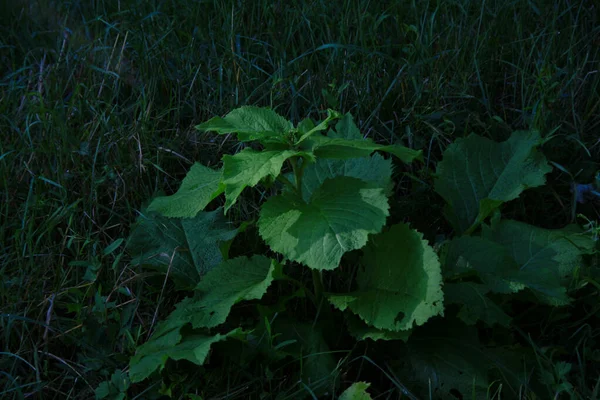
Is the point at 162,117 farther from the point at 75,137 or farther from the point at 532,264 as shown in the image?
the point at 532,264

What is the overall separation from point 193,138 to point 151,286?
676 mm

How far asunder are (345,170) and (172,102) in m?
0.95

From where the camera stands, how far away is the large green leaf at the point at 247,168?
1.79 m

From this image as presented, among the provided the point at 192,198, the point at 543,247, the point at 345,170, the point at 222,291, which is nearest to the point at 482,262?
the point at 543,247

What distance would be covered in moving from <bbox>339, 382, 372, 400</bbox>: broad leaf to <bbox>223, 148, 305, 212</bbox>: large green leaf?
60 centimetres

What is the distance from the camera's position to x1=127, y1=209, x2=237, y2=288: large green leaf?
2.29m

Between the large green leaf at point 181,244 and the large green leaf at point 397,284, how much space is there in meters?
0.47

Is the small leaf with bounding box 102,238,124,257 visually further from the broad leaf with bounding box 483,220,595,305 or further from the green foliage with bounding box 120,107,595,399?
the broad leaf with bounding box 483,220,595,305

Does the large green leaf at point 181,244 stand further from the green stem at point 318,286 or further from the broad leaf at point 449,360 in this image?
the broad leaf at point 449,360

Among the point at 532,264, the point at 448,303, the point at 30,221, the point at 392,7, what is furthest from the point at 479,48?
the point at 30,221

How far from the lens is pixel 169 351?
1.92 m

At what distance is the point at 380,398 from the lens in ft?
6.80

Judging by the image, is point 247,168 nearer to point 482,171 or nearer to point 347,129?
point 347,129

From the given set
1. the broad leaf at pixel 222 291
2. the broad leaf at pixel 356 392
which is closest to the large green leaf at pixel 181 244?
the broad leaf at pixel 222 291
